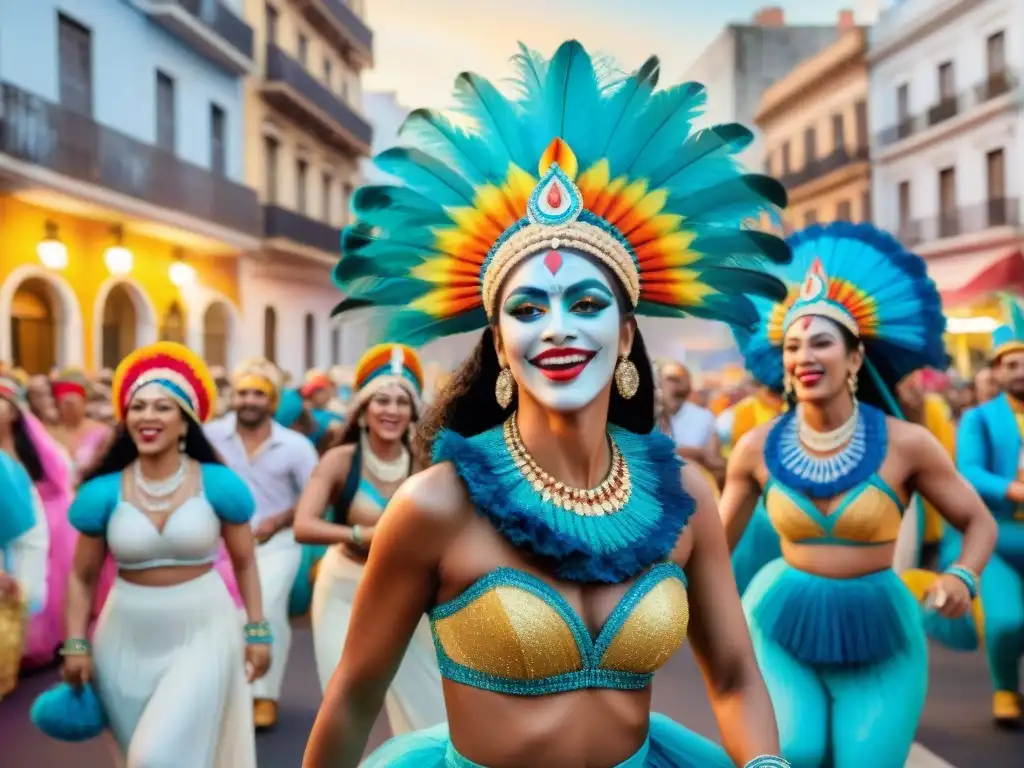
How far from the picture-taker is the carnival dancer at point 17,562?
6.18 metres

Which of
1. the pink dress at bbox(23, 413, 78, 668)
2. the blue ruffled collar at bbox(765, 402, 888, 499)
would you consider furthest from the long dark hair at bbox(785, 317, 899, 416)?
the pink dress at bbox(23, 413, 78, 668)

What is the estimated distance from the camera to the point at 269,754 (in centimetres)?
631

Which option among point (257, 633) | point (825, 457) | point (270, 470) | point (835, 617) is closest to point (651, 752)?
point (835, 617)

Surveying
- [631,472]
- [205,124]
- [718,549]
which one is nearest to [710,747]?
[718,549]

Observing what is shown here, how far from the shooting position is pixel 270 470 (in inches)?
305

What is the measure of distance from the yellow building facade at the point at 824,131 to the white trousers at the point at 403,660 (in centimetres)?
3121

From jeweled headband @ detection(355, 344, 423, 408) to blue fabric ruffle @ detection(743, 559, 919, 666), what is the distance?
2.29 meters

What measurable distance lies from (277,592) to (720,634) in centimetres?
485

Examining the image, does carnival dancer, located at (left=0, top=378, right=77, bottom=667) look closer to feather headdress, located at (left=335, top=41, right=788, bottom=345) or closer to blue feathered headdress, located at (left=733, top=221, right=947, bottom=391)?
blue feathered headdress, located at (left=733, top=221, right=947, bottom=391)

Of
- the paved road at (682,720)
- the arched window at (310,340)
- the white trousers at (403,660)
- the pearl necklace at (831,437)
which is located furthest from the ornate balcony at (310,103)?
the pearl necklace at (831,437)

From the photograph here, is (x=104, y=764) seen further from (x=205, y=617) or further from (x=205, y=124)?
(x=205, y=124)

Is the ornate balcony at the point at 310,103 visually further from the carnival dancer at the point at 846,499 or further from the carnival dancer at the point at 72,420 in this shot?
the carnival dancer at the point at 846,499

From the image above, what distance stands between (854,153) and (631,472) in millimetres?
36891

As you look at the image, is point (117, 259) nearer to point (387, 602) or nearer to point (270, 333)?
point (270, 333)
